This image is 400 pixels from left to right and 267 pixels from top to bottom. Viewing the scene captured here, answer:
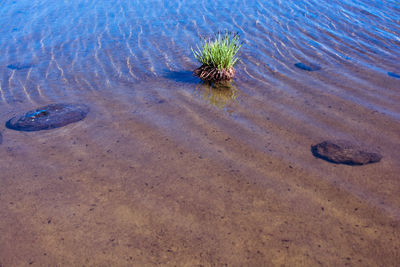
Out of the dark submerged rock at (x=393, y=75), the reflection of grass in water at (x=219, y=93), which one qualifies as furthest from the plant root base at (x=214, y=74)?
the dark submerged rock at (x=393, y=75)

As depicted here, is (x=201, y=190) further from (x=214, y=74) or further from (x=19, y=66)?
(x=19, y=66)

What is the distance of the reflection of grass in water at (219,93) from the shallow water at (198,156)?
41mm

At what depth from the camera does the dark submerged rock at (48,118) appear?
4.80 meters

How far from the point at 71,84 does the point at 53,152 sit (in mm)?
2333

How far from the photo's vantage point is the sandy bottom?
9.61 feet

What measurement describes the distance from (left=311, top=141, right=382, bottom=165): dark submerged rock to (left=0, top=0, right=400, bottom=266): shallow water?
0.37ft

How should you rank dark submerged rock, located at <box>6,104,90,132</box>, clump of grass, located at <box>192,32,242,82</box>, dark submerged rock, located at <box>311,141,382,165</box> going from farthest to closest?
1. clump of grass, located at <box>192,32,242,82</box>
2. dark submerged rock, located at <box>6,104,90,132</box>
3. dark submerged rock, located at <box>311,141,382,165</box>

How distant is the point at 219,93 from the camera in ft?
19.1

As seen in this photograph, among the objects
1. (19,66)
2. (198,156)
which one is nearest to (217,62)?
(198,156)

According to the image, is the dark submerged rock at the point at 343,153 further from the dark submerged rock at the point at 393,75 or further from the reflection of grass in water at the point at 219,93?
the dark submerged rock at the point at 393,75

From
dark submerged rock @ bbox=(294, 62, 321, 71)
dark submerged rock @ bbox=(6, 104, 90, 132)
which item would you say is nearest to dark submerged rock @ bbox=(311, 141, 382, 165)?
dark submerged rock @ bbox=(294, 62, 321, 71)

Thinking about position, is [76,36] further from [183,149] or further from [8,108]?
[183,149]

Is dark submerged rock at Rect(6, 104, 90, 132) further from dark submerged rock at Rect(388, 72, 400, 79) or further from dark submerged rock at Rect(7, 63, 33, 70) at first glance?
dark submerged rock at Rect(388, 72, 400, 79)

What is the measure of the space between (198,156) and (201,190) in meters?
0.62
